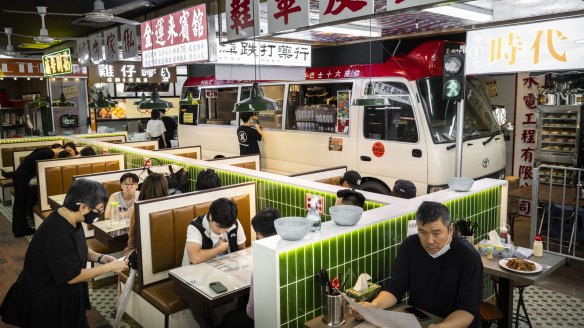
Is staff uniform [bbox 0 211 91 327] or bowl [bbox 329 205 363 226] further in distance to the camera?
bowl [bbox 329 205 363 226]

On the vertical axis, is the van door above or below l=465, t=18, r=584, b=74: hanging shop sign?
below

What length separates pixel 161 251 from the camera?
4.39 m

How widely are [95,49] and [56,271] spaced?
8.04 metres

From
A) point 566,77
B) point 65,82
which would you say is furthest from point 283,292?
point 65,82

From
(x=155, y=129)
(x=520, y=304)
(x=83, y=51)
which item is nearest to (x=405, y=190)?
(x=520, y=304)

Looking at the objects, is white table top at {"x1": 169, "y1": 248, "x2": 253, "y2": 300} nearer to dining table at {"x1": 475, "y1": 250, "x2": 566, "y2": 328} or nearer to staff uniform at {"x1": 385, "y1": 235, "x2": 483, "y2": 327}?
staff uniform at {"x1": 385, "y1": 235, "x2": 483, "y2": 327}

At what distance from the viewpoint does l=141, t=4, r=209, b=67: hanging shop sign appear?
612 centimetres

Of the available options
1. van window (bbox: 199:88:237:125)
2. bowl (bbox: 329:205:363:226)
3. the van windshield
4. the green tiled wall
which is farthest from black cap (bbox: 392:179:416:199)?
van window (bbox: 199:88:237:125)

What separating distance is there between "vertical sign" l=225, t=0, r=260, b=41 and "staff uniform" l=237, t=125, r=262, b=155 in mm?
2861

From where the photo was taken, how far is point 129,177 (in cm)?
536

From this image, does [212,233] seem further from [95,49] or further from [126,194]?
[95,49]

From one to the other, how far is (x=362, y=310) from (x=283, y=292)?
51cm

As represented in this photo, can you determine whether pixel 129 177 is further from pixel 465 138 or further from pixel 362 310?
pixel 465 138

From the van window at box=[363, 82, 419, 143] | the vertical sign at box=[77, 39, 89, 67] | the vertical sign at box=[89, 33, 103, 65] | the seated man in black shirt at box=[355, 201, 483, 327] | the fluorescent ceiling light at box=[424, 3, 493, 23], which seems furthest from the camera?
the vertical sign at box=[77, 39, 89, 67]
